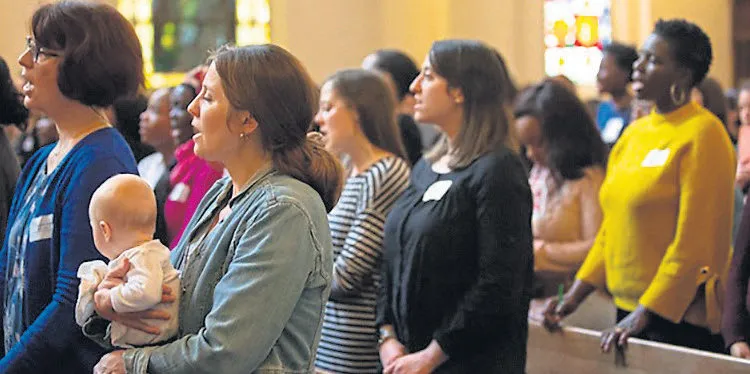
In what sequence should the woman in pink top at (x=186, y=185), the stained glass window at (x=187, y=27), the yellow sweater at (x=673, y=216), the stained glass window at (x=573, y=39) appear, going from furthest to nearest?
the stained glass window at (x=573, y=39) < the stained glass window at (x=187, y=27) < the woman in pink top at (x=186, y=185) < the yellow sweater at (x=673, y=216)

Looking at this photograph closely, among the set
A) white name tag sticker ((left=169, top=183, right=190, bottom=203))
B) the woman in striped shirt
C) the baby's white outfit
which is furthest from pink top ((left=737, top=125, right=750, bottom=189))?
the baby's white outfit

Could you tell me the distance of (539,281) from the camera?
205 inches

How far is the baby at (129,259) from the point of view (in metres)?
2.44

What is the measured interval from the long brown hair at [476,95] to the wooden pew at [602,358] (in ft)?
2.59

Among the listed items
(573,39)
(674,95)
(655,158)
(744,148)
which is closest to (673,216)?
(655,158)

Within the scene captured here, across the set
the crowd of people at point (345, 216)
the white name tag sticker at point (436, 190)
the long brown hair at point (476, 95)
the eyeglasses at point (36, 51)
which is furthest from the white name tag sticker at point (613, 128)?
the eyeglasses at point (36, 51)

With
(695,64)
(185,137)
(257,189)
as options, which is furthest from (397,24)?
(257,189)

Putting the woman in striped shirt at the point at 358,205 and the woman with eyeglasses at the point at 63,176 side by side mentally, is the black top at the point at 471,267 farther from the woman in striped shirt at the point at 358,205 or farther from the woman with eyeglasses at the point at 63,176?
the woman with eyeglasses at the point at 63,176

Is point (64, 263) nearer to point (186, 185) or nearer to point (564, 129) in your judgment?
point (186, 185)

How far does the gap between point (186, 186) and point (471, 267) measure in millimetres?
1772

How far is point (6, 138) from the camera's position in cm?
383

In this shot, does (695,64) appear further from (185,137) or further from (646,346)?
(185,137)

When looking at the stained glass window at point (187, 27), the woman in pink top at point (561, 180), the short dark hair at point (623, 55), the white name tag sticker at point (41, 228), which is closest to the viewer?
the white name tag sticker at point (41, 228)

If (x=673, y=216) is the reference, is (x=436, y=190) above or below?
above
